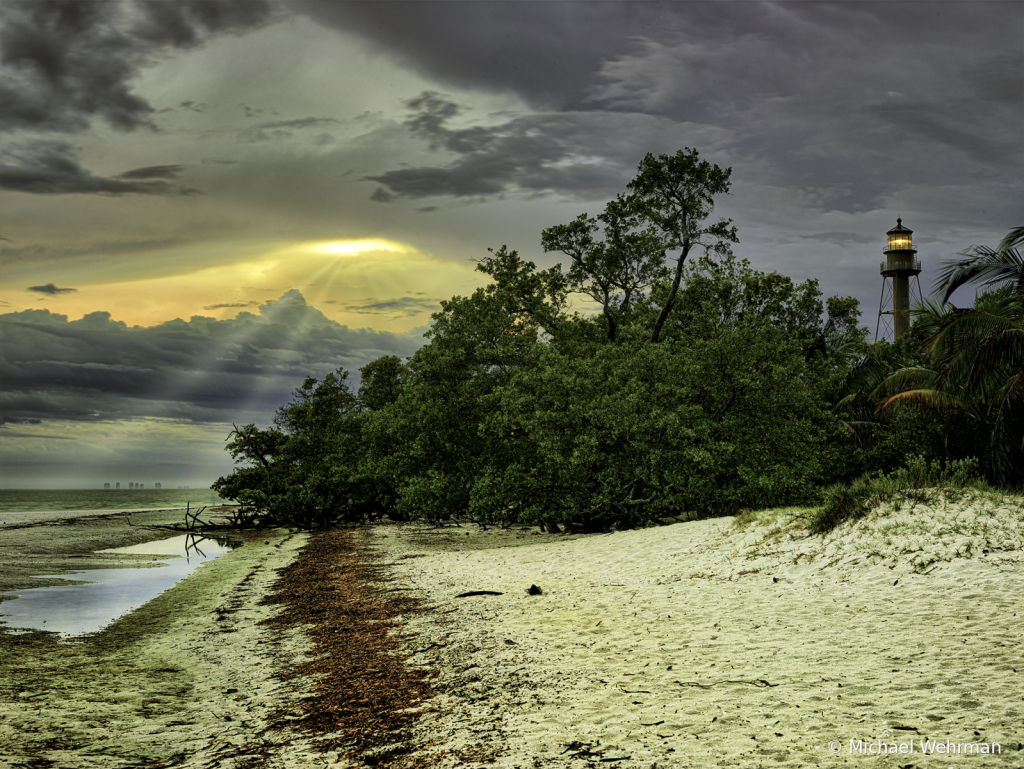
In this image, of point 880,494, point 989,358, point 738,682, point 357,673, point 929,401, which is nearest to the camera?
point 738,682

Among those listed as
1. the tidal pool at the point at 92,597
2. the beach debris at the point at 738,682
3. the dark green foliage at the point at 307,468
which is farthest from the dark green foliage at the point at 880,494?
the dark green foliage at the point at 307,468

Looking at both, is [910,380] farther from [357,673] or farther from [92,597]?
[92,597]

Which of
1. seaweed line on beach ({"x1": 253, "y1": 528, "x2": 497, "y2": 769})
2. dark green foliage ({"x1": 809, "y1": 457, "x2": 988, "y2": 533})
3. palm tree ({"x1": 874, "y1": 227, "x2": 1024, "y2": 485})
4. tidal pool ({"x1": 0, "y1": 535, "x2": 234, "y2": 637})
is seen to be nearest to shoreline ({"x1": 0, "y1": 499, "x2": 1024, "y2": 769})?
seaweed line on beach ({"x1": 253, "y1": 528, "x2": 497, "y2": 769})

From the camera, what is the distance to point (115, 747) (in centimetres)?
714

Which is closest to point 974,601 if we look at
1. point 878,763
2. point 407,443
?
point 878,763

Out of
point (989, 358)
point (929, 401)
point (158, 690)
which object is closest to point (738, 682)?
point (158, 690)

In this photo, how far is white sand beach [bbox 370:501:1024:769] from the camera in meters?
5.67

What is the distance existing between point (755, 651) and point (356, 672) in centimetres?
504

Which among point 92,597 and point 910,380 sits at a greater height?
point 910,380

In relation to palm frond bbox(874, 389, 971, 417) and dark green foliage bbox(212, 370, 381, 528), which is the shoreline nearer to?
palm frond bbox(874, 389, 971, 417)

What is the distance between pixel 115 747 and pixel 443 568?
36.8ft

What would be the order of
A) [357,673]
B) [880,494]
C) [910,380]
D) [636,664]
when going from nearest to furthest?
[636,664] → [357,673] → [880,494] → [910,380]

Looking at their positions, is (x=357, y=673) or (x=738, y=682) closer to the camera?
(x=738, y=682)

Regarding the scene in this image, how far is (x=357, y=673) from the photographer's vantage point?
908 centimetres
